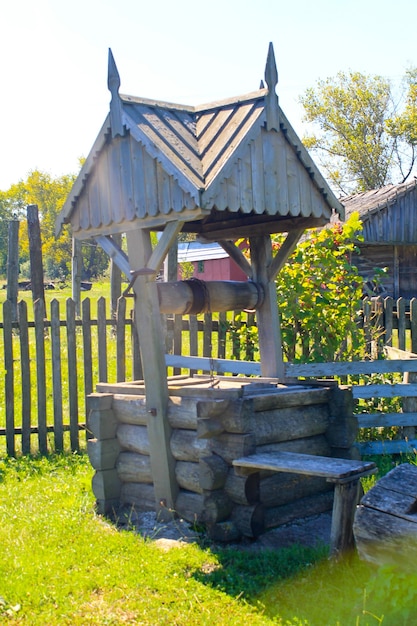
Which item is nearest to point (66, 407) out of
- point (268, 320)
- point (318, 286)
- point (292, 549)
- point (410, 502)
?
point (318, 286)

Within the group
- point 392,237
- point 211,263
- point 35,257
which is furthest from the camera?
point 211,263

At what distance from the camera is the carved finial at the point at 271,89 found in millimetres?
5371

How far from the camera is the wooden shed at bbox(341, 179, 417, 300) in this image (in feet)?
83.5

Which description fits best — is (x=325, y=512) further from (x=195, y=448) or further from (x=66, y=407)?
(x=66, y=407)

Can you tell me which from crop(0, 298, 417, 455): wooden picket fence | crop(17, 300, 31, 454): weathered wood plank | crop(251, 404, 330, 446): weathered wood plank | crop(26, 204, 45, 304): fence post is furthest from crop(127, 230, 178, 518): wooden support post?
crop(26, 204, 45, 304): fence post

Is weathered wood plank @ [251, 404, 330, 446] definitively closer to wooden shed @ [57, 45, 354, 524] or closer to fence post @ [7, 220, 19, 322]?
wooden shed @ [57, 45, 354, 524]

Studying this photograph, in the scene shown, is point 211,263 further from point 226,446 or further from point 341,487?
point 341,487

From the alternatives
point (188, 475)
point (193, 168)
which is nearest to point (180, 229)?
point (193, 168)

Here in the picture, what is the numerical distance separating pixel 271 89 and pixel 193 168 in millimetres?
917

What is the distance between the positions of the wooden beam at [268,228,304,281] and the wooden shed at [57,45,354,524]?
1cm

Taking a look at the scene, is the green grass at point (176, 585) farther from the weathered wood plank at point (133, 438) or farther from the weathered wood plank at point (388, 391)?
the weathered wood plank at point (388, 391)

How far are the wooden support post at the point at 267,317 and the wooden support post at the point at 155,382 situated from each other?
1.12m

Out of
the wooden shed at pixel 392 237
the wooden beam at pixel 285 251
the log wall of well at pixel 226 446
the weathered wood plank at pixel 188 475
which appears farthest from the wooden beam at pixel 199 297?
the wooden shed at pixel 392 237

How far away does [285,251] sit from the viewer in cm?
619
